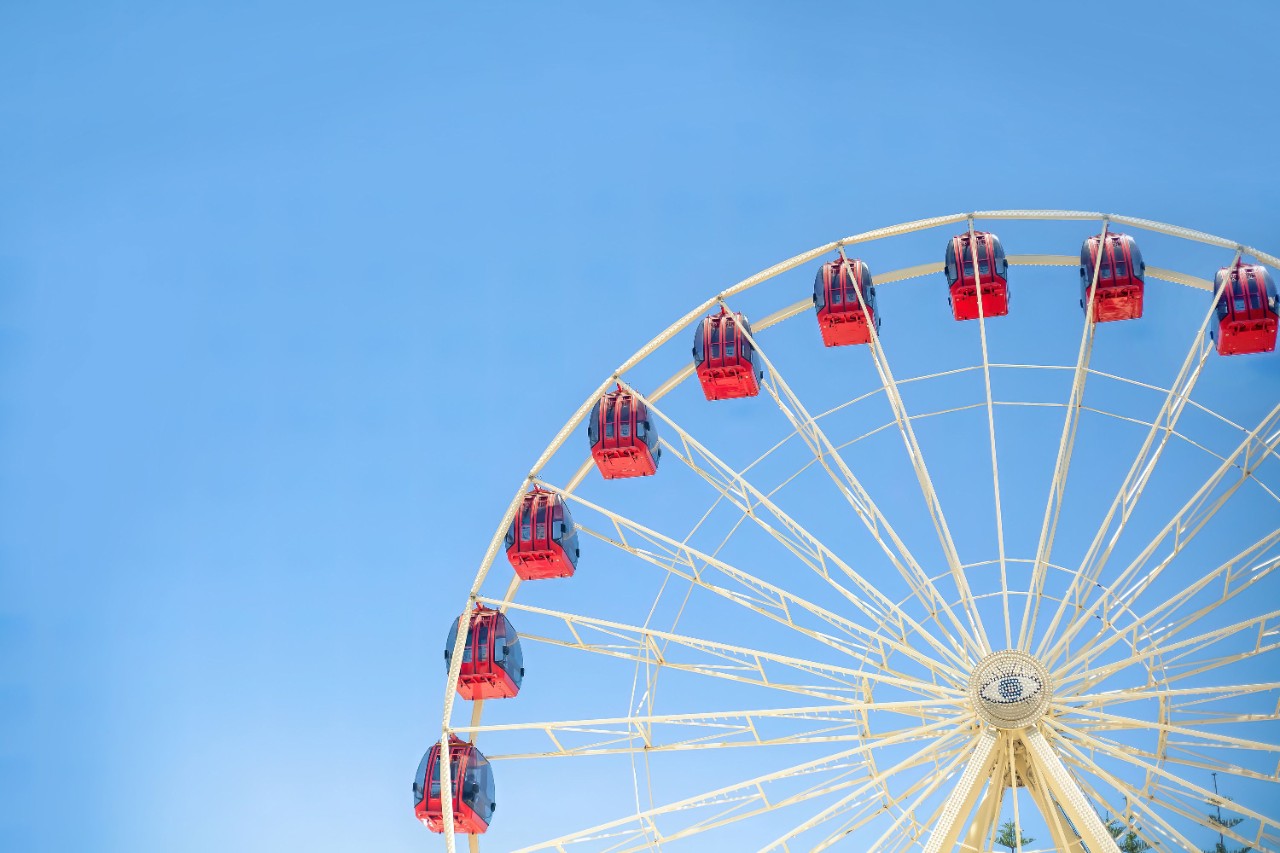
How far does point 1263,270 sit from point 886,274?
18.3ft

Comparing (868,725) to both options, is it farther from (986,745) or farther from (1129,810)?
(1129,810)

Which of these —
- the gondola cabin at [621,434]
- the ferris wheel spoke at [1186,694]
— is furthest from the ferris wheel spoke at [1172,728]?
the gondola cabin at [621,434]

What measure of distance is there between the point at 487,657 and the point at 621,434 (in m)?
4.02

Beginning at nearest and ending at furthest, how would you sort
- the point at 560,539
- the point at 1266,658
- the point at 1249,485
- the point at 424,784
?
the point at 424,784 → the point at 560,539 → the point at 1266,658 → the point at 1249,485

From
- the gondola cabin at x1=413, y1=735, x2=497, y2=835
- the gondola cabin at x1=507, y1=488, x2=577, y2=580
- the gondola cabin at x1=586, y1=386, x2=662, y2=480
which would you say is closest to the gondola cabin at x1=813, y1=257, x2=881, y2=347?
the gondola cabin at x1=586, y1=386, x2=662, y2=480

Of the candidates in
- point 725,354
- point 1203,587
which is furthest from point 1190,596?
point 725,354

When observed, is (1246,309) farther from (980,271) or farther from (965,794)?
(965,794)

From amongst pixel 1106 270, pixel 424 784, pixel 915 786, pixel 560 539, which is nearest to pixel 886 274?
pixel 1106 270

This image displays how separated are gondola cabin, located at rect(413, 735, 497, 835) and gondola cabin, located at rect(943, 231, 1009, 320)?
1048cm

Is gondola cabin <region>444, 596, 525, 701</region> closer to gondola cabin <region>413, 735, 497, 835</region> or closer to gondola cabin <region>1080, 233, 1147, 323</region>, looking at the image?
gondola cabin <region>413, 735, 497, 835</region>

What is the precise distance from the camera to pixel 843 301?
75.3 ft

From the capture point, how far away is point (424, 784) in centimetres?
2100

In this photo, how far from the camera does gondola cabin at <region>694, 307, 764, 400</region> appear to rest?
23.0m

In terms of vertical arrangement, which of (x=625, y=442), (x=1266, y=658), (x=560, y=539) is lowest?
(x=1266, y=658)
